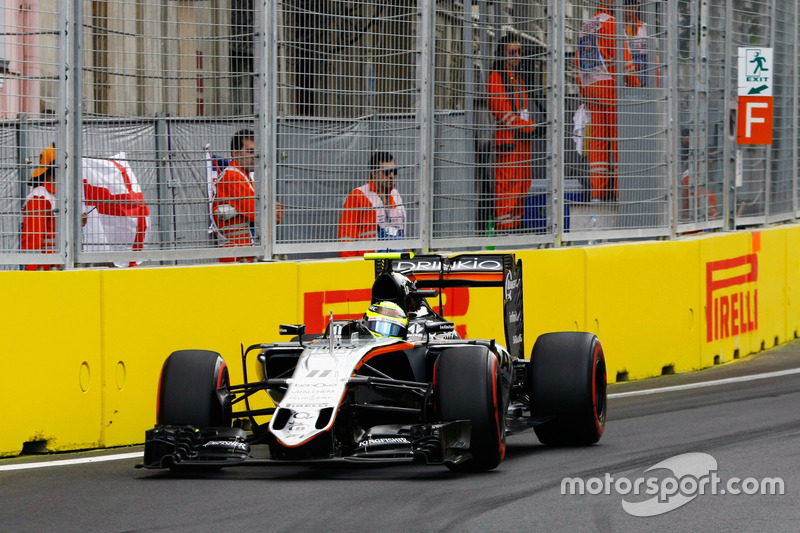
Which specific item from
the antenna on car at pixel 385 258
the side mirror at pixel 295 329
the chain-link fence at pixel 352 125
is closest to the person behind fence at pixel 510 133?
the chain-link fence at pixel 352 125

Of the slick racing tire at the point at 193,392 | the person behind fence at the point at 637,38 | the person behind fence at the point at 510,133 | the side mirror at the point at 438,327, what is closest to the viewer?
the slick racing tire at the point at 193,392

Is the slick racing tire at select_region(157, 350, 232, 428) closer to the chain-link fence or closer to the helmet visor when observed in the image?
the helmet visor

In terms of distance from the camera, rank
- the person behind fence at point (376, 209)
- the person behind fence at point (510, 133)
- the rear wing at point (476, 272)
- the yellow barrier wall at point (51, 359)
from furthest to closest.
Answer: the person behind fence at point (510, 133), the person behind fence at point (376, 209), the rear wing at point (476, 272), the yellow barrier wall at point (51, 359)

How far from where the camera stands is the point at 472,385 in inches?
286

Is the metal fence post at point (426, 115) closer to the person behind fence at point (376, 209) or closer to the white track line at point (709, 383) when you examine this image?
the person behind fence at point (376, 209)

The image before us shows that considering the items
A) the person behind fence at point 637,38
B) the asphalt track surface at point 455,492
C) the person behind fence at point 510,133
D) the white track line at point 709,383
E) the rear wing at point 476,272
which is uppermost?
the person behind fence at point 637,38

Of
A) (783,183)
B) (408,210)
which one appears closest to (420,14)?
(408,210)

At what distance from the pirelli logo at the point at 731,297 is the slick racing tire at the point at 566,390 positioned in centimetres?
516

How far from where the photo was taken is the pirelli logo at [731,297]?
13391 mm

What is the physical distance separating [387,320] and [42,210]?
8.05 feet

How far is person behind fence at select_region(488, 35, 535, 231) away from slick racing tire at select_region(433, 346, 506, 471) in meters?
4.60

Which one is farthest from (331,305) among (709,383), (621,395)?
(709,383)

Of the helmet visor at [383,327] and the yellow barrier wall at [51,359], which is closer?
the helmet visor at [383,327]

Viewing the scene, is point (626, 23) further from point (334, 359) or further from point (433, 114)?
point (334, 359)
